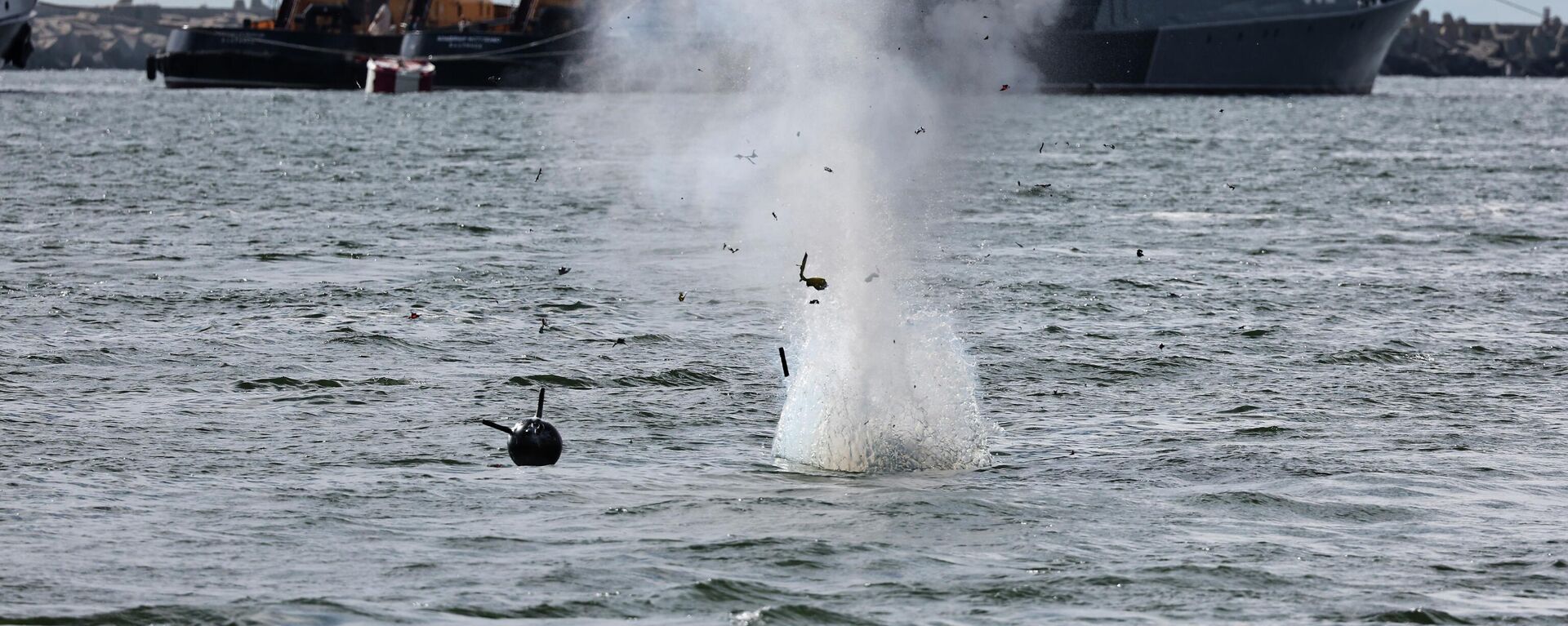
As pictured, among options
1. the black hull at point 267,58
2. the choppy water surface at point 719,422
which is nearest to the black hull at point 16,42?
the black hull at point 267,58

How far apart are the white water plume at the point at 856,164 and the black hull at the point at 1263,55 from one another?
337 feet

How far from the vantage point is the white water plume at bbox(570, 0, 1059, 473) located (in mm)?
13922

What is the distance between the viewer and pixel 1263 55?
13100cm

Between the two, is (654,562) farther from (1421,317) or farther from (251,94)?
(251,94)

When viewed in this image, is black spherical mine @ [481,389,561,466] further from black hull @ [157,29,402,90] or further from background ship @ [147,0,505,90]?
black hull @ [157,29,402,90]

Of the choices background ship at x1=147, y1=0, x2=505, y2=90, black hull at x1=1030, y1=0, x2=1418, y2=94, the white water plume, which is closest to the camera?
the white water plume

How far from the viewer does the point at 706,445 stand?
14.5 metres

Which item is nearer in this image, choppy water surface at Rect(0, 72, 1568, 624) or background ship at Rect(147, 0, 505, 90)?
choppy water surface at Rect(0, 72, 1568, 624)

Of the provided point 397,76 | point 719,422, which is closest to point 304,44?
point 397,76

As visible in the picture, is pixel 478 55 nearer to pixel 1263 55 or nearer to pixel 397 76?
pixel 397 76

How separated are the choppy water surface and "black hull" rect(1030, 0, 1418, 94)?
3514 inches

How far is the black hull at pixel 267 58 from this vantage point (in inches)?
4764

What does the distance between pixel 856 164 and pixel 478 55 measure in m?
113

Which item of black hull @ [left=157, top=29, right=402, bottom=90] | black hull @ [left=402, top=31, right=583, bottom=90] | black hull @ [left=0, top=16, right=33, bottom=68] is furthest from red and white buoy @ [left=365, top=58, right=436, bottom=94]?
black hull @ [left=0, top=16, right=33, bottom=68]
